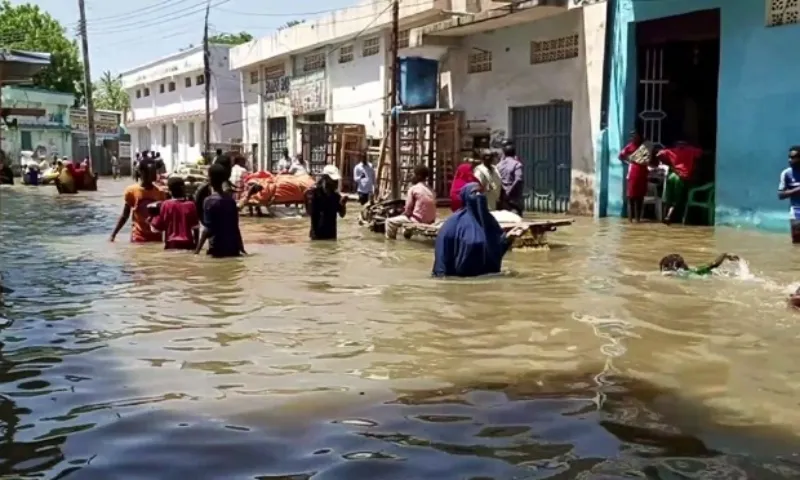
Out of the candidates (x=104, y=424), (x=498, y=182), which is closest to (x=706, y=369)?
(x=104, y=424)

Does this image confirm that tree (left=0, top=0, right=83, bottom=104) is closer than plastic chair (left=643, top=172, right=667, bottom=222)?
No

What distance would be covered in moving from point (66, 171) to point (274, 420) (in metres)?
27.5

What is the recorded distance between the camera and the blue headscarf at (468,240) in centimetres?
900

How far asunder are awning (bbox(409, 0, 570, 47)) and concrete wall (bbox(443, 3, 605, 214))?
0.91 feet

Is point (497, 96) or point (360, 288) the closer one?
point (360, 288)

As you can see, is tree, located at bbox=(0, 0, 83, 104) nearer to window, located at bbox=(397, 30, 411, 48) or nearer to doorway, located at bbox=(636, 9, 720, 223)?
window, located at bbox=(397, 30, 411, 48)

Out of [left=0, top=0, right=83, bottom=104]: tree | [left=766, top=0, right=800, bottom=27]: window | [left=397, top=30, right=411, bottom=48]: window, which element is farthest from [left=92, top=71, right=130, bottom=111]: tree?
[left=766, top=0, right=800, bottom=27]: window

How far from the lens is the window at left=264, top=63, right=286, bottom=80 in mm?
32969

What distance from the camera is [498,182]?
502 inches

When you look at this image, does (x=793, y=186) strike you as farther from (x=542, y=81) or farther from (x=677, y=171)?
(x=542, y=81)

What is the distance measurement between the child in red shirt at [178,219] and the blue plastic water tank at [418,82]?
12025mm

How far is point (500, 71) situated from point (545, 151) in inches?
92.6

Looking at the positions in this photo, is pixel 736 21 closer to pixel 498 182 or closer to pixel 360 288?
pixel 498 182

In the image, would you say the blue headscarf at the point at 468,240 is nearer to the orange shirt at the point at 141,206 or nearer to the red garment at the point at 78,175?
the orange shirt at the point at 141,206
